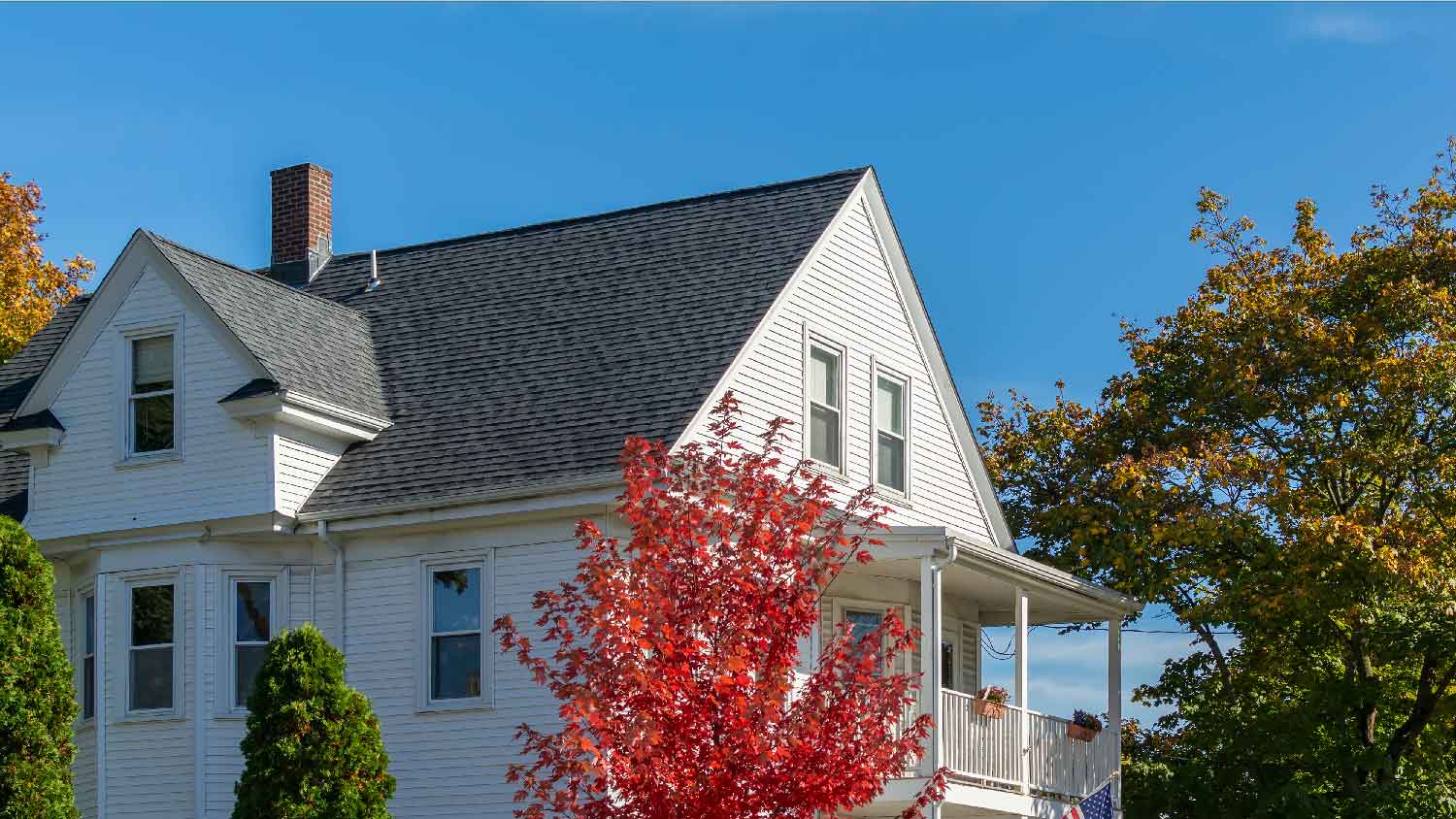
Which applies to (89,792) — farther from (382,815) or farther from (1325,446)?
(1325,446)

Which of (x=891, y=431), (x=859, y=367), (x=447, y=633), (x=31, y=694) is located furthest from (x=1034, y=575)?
(x=31, y=694)

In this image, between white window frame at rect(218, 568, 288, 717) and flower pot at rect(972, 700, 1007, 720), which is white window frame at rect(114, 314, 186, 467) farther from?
flower pot at rect(972, 700, 1007, 720)

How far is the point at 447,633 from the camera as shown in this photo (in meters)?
22.2

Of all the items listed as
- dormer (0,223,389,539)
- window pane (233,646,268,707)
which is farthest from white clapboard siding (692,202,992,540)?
window pane (233,646,268,707)

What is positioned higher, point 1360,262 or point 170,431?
point 1360,262

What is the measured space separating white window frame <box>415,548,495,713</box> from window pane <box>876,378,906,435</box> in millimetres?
6716

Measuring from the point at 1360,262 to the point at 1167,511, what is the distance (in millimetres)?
5318

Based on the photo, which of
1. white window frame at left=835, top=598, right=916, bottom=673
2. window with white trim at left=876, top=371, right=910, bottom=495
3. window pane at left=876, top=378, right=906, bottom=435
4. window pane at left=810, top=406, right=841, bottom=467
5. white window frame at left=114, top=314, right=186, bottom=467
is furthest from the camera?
window pane at left=876, top=378, right=906, bottom=435

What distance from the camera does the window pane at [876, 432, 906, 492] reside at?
86.8 feet

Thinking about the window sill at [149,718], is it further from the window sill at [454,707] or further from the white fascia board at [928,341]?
the white fascia board at [928,341]

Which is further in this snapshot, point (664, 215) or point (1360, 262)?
point (1360, 262)

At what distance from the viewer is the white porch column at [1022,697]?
24.0 metres

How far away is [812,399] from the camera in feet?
82.4

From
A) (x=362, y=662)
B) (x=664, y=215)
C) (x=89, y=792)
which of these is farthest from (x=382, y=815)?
(x=664, y=215)
